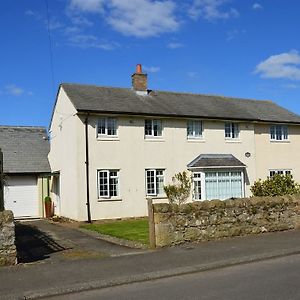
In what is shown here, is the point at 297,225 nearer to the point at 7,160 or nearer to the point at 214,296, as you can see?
the point at 214,296

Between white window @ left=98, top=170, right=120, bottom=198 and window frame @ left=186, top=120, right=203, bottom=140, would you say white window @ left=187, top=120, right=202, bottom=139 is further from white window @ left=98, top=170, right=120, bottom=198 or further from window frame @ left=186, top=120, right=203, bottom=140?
white window @ left=98, top=170, right=120, bottom=198

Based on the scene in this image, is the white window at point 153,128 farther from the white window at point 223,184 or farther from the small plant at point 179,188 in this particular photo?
the white window at point 223,184

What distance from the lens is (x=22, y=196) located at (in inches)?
1113

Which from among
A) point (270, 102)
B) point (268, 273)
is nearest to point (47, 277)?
point (268, 273)

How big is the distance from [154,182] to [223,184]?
14.4 ft

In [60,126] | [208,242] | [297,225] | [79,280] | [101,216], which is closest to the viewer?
[79,280]

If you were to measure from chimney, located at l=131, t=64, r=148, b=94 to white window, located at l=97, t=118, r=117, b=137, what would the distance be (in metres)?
4.31

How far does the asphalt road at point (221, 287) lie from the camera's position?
754cm

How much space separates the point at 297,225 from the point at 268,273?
7.78 m

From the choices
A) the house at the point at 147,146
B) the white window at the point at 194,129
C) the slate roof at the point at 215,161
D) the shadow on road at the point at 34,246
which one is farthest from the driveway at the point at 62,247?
A: the white window at the point at 194,129

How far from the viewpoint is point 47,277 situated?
30.7ft

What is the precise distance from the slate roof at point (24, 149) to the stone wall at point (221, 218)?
16.8 m

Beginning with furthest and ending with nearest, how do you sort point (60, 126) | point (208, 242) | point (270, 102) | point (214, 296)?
point (270, 102) < point (60, 126) < point (208, 242) < point (214, 296)

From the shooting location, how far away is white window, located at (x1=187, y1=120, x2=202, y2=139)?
2728cm
